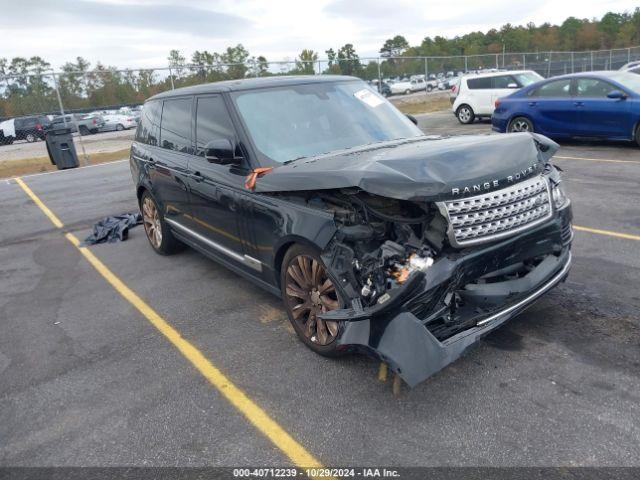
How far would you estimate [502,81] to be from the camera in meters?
16.8

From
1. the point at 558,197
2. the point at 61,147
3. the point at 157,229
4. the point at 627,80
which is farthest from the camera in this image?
the point at 61,147

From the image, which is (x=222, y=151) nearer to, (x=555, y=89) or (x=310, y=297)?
(x=310, y=297)

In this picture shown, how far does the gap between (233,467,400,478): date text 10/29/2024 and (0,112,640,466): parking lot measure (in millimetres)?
54

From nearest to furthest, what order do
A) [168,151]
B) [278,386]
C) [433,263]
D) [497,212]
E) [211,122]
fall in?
[433,263]
[497,212]
[278,386]
[211,122]
[168,151]

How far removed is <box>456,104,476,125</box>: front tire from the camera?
57.2 feet

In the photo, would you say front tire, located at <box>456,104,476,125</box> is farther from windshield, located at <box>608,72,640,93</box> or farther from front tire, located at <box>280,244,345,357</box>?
front tire, located at <box>280,244,345,357</box>

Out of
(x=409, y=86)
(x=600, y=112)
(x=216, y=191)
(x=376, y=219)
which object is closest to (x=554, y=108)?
(x=600, y=112)

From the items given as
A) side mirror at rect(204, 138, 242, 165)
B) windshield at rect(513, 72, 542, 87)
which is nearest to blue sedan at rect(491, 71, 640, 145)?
windshield at rect(513, 72, 542, 87)

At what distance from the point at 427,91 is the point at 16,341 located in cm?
3369

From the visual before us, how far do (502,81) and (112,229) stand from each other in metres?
14.0

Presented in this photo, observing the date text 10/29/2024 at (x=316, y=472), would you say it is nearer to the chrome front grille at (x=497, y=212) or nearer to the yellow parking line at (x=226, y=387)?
the yellow parking line at (x=226, y=387)

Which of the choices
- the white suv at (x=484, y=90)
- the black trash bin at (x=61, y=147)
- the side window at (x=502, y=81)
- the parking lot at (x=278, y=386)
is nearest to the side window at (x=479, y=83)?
the white suv at (x=484, y=90)

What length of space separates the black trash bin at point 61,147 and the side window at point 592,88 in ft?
45.7

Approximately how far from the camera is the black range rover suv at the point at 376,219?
288 centimetres
